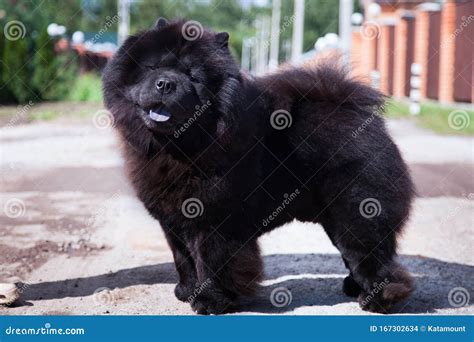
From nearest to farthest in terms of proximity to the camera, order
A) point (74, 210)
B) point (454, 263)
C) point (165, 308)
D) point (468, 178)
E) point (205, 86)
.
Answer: point (205, 86) → point (165, 308) → point (454, 263) → point (74, 210) → point (468, 178)

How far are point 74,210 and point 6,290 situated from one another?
2.83m

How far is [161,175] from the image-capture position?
3.34m

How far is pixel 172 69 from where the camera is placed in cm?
319

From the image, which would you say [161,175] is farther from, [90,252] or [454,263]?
[454,263]

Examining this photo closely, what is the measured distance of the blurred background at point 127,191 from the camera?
151 inches

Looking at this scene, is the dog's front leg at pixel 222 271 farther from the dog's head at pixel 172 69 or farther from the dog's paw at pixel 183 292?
the dog's head at pixel 172 69

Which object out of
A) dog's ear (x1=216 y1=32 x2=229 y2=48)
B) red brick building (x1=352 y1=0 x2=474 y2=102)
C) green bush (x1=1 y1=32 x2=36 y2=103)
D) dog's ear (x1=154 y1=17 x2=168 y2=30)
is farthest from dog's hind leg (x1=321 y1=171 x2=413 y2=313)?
green bush (x1=1 y1=32 x2=36 y2=103)

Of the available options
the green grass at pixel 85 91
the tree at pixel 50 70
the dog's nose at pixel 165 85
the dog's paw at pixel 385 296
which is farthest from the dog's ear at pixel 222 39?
the green grass at pixel 85 91

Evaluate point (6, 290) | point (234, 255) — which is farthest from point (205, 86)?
point (6, 290)

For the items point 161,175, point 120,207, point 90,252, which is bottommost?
point 120,207

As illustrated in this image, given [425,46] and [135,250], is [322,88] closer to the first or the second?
[135,250]

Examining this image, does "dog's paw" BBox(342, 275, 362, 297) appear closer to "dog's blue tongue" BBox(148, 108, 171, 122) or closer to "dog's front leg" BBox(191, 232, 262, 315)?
"dog's front leg" BBox(191, 232, 262, 315)

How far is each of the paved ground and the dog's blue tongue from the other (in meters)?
1.09

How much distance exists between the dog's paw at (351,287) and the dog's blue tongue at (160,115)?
1.58 meters
